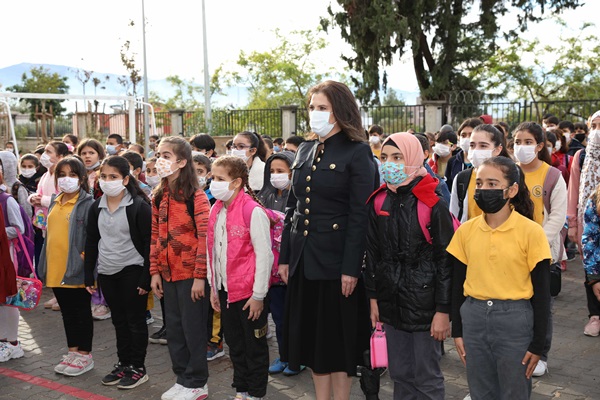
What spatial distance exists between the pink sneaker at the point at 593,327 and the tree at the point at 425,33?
2014 cm

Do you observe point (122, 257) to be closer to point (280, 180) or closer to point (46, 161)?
point (280, 180)

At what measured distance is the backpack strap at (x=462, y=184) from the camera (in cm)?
593

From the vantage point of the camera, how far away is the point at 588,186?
7.46m

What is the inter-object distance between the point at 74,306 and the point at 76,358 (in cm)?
47

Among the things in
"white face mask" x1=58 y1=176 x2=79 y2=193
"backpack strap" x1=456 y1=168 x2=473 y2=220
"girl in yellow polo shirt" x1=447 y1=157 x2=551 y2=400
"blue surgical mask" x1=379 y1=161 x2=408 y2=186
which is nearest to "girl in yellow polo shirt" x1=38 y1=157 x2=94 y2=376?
"white face mask" x1=58 y1=176 x2=79 y2=193

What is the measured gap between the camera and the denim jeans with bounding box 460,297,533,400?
3.94 m

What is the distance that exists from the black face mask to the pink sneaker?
3761 mm

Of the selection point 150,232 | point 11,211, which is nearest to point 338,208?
point 150,232

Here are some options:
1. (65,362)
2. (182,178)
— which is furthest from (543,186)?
(65,362)

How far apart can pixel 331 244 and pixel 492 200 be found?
43.5 inches

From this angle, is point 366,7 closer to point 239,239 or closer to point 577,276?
point 577,276

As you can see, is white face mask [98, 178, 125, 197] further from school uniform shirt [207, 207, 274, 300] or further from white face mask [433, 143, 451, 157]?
white face mask [433, 143, 451, 157]

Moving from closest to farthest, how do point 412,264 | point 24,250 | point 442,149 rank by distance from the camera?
point 412,264
point 24,250
point 442,149

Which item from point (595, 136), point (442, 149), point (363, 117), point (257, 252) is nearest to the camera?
point (257, 252)
